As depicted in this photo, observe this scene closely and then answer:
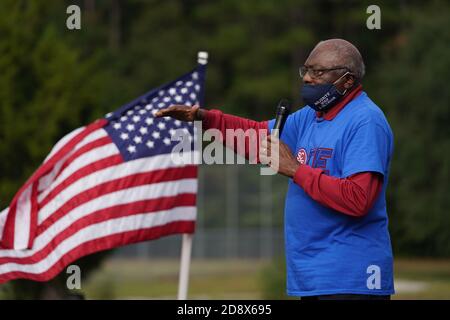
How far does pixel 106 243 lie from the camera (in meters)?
8.80

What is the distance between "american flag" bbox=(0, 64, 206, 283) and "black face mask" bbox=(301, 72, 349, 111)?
3.81 metres

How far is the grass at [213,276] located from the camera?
24562 mm

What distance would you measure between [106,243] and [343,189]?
4.10m

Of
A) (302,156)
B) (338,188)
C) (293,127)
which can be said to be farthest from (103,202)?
(338,188)

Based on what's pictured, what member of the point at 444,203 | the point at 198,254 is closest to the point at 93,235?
the point at 444,203

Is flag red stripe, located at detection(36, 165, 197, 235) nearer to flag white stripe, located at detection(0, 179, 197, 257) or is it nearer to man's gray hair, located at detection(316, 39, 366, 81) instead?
flag white stripe, located at detection(0, 179, 197, 257)

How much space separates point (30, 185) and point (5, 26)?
8.73 m

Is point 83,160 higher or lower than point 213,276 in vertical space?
lower

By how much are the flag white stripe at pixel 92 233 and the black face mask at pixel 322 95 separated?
380 centimetres

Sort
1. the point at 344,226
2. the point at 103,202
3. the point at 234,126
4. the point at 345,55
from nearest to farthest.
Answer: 1. the point at 344,226
2. the point at 345,55
3. the point at 234,126
4. the point at 103,202

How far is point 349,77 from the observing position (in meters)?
5.33

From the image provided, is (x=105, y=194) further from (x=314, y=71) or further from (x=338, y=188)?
(x=338, y=188)

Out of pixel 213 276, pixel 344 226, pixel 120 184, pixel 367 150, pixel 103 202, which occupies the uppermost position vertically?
pixel 213 276

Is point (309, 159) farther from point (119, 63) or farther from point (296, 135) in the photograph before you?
point (119, 63)
